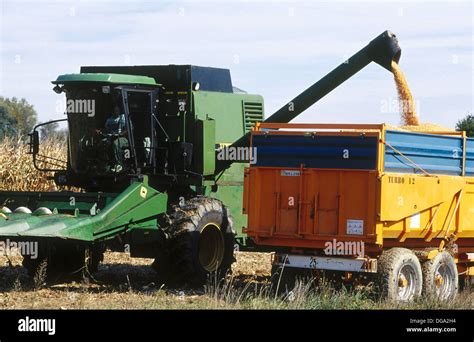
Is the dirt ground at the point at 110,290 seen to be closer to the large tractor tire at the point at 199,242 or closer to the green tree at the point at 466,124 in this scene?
the large tractor tire at the point at 199,242

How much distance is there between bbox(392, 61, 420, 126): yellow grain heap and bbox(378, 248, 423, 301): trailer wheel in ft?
13.0

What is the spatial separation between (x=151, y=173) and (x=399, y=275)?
14.2 ft

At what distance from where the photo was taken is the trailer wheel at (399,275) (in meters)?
13.0

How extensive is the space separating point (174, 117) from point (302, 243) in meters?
3.50

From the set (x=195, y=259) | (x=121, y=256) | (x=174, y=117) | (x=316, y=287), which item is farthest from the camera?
(x=121, y=256)

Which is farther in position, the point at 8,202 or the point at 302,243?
the point at 8,202

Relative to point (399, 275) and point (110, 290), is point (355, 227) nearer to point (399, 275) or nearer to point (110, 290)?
point (399, 275)

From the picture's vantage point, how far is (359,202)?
518 inches

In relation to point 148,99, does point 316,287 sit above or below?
below

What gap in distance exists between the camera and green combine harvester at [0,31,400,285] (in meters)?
14.4

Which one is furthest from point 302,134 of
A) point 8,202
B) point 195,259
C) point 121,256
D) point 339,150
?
point 121,256

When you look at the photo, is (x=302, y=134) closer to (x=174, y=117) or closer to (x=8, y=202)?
(x=174, y=117)

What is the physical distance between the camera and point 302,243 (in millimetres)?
13672

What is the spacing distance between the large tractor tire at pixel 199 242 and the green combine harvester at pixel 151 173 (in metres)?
0.02
